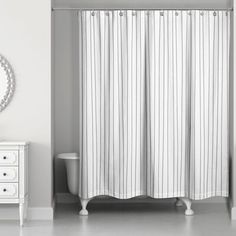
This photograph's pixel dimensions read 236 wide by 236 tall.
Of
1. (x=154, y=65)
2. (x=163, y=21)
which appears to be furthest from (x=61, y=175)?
(x=163, y=21)

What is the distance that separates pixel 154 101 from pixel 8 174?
5.51 ft

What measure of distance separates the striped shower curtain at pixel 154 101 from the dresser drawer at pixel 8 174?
818mm

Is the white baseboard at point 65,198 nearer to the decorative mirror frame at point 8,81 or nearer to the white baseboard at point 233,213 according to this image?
the decorative mirror frame at point 8,81

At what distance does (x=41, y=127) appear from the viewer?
5.18 m

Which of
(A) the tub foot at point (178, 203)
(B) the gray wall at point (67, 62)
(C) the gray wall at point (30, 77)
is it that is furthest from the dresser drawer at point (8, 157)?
(A) the tub foot at point (178, 203)

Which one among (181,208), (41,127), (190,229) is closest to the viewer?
(190,229)

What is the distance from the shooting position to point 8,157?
482 centimetres

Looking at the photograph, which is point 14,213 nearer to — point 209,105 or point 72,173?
point 72,173

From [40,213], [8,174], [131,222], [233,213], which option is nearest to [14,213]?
[40,213]

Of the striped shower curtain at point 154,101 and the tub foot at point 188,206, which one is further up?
the striped shower curtain at point 154,101

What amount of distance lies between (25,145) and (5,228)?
80 centimetres

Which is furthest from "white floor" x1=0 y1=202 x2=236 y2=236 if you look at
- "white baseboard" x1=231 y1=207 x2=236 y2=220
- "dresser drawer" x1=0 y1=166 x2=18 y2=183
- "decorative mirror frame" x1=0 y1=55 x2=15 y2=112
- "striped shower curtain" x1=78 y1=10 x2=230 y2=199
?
"decorative mirror frame" x1=0 y1=55 x2=15 y2=112

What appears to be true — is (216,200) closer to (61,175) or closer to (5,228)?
(61,175)

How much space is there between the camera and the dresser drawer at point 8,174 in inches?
190
